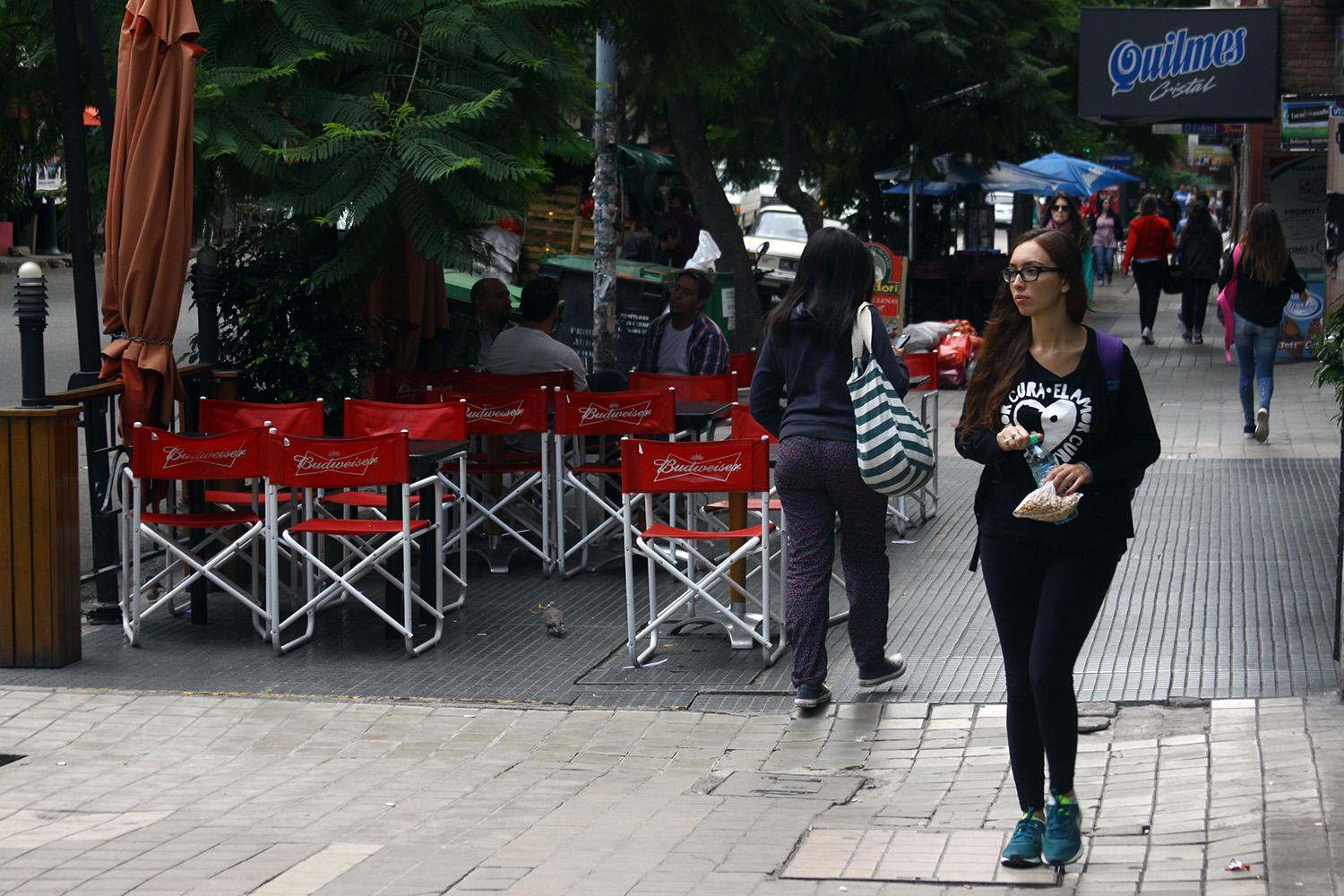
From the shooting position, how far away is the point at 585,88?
9.29 m

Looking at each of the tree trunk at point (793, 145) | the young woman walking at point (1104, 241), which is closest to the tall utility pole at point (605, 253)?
the tree trunk at point (793, 145)

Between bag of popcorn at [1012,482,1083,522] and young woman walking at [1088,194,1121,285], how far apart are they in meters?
31.6

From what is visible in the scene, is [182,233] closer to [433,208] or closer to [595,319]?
[433,208]

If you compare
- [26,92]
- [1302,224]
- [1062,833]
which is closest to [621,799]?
[1062,833]

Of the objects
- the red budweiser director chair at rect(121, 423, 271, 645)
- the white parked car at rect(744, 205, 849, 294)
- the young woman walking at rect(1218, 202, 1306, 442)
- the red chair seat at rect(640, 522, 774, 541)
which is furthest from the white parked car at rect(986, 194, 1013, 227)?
the red budweiser director chair at rect(121, 423, 271, 645)

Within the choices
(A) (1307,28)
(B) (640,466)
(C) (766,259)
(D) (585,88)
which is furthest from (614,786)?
(C) (766,259)

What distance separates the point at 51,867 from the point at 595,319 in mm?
10749

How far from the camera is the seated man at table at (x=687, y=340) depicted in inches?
428

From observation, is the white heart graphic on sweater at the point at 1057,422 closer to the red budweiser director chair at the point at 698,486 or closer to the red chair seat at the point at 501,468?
the red budweiser director chair at the point at 698,486

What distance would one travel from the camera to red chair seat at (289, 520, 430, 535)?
789 centimetres

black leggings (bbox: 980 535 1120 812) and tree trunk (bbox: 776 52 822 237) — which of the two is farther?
tree trunk (bbox: 776 52 822 237)

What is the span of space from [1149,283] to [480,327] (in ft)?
42.8

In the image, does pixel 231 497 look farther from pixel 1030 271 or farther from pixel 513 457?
pixel 1030 271

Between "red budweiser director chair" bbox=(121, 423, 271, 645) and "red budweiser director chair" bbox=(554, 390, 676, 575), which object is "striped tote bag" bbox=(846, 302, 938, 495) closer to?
"red budweiser director chair" bbox=(554, 390, 676, 575)
